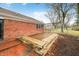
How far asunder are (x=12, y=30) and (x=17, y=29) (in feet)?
0.35

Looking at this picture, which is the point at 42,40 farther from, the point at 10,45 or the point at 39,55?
the point at 10,45

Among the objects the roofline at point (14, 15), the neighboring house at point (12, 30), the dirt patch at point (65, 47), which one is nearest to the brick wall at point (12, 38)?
the neighboring house at point (12, 30)

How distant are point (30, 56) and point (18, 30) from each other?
59cm

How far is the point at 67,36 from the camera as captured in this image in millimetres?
3811

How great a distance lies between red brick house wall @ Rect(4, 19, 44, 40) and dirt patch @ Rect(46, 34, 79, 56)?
17.8 inches

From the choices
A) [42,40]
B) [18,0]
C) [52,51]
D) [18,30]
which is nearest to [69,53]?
[52,51]

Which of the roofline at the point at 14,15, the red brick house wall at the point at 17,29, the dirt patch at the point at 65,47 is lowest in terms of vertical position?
the dirt patch at the point at 65,47

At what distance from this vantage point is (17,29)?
3.64m

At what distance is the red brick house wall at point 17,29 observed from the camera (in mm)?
3545

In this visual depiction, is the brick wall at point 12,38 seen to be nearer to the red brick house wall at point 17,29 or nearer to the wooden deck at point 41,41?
the red brick house wall at point 17,29

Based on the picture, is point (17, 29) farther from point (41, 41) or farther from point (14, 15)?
point (41, 41)

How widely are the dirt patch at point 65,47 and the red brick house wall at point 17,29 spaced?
45cm

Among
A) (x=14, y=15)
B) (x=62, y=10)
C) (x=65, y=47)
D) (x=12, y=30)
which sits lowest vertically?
(x=65, y=47)

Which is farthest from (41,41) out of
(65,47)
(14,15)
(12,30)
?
(14,15)
